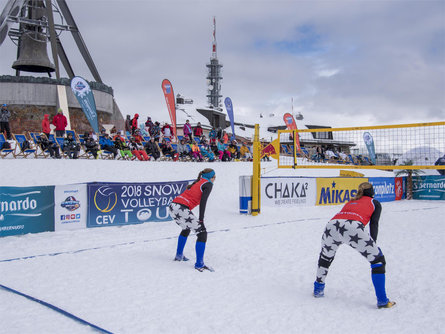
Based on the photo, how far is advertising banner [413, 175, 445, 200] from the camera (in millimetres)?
15992

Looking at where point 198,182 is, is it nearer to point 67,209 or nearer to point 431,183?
point 67,209

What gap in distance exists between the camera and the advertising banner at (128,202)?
28.3 ft

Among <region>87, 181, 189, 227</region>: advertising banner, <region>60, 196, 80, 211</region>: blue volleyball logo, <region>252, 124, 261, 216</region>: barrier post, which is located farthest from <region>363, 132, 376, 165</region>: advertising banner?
<region>60, 196, 80, 211</region>: blue volleyball logo

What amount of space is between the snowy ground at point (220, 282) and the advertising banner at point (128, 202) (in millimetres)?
274

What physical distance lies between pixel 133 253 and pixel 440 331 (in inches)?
182

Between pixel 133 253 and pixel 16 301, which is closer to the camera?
pixel 16 301

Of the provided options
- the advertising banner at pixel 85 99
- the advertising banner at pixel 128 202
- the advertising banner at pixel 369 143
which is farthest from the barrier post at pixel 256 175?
the advertising banner at pixel 85 99

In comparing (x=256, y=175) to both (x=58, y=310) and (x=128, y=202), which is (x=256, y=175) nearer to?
(x=128, y=202)

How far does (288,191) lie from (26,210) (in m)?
7.67

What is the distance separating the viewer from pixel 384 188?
50.8 ft

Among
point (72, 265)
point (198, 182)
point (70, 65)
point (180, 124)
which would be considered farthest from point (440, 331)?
point (180, 124)

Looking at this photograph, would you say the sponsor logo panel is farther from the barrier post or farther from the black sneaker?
the black sneaker

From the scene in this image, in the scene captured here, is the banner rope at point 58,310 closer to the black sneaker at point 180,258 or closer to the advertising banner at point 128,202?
the black sneaker at point 180,258

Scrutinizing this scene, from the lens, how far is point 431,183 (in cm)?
1622
